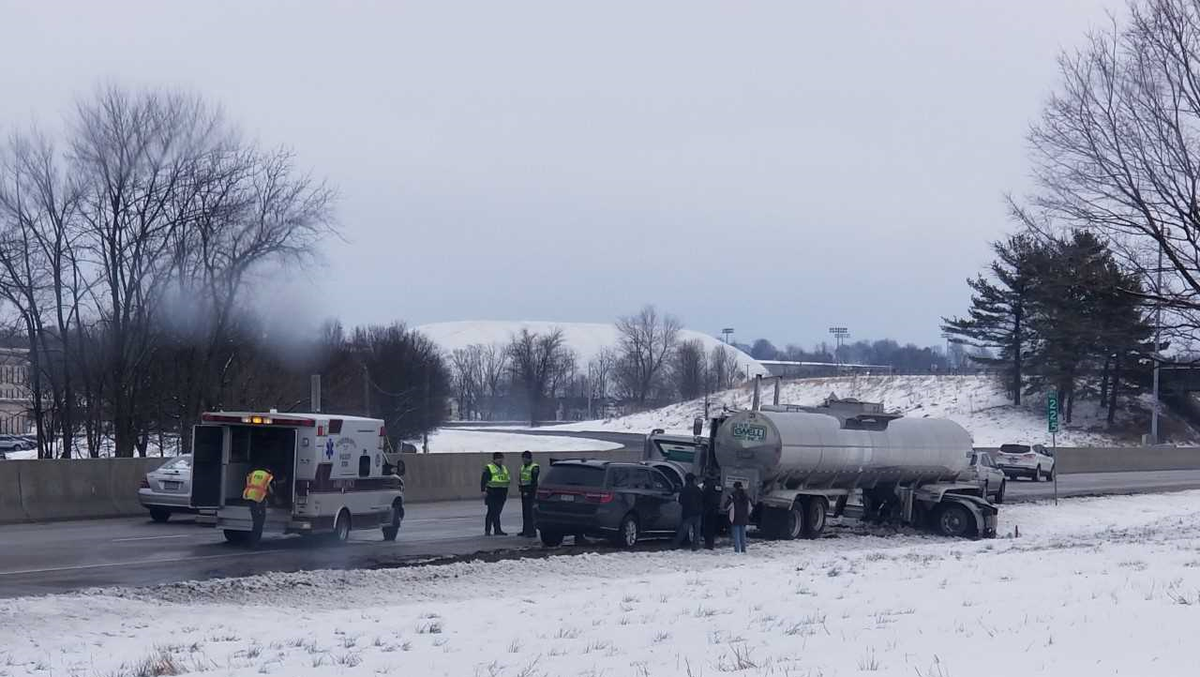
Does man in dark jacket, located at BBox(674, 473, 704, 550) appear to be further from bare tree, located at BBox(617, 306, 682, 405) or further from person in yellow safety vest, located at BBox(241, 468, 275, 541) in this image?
bare tree, located at BBox(617, 306, 682, 405)

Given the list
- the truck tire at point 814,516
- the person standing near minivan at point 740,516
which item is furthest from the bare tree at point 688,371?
the person standing near minivan at point 740,516

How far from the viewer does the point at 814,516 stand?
90.5ft

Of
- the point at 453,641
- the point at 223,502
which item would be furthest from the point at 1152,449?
Result: the point at 453,641

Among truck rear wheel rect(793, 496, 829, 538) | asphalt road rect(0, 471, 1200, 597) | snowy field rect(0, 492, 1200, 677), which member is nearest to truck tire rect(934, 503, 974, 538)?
truck rear wheel rect(793, 496, 829, 538)

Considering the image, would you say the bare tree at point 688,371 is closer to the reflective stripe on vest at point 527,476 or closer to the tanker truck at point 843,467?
the tanker truck at point 843,467

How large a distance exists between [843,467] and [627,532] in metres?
6.83

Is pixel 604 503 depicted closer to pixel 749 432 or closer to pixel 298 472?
pixel 749 432

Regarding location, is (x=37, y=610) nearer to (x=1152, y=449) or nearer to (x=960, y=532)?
(x=960, y=532)

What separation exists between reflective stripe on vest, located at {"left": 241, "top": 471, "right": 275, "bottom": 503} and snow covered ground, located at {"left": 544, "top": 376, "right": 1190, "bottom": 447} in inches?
1796

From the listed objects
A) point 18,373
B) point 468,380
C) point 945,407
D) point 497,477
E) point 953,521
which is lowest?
point 953,521

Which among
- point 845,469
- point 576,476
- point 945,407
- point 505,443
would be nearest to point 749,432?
point 845,469

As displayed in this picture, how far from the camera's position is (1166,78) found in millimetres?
23266

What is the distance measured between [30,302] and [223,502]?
2075 centimetres

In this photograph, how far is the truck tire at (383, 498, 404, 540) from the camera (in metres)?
23.8
